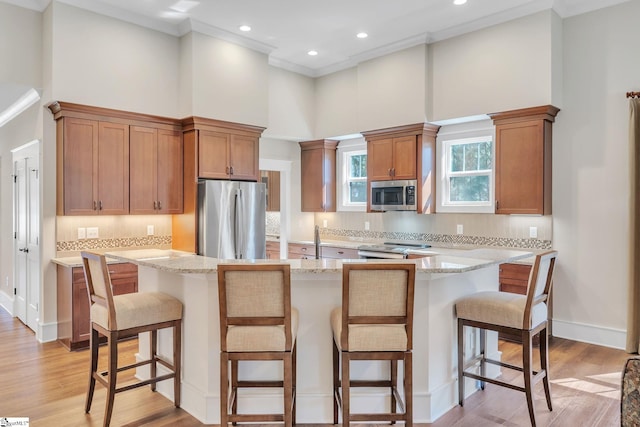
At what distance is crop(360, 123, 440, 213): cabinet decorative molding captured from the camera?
17.9 ft

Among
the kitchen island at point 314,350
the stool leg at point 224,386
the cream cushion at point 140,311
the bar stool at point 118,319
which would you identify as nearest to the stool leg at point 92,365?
the bar stool at point 118,319

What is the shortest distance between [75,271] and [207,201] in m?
1.52

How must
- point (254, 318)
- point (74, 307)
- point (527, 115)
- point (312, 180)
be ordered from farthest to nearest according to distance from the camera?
point (312, 180) → point (527, 115) → point (74, 307) → point (254, 318)

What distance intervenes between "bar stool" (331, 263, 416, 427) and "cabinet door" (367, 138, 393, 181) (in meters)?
3.58


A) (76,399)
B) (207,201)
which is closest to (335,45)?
(207,201)

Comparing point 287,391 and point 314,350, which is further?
point 314,350

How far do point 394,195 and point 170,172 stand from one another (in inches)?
114

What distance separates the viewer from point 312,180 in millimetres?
6961

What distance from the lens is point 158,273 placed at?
3.23m

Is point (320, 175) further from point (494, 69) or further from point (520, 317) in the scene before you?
point (520, 317)

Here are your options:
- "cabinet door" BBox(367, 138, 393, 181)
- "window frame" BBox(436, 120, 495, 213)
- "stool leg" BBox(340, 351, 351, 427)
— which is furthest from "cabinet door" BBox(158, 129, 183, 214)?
"stool leg" BBox(340, 351, 351, 427)

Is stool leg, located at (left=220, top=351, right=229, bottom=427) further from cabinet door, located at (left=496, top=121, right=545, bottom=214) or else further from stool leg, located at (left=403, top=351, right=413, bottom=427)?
cabinet door, located at (left=496, top=121, right=545, bottom=214)

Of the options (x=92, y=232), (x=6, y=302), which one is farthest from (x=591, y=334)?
(x=6, y=302)

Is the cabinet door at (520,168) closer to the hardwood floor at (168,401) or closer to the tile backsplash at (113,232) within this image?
the hardwood floor at (168,401)
